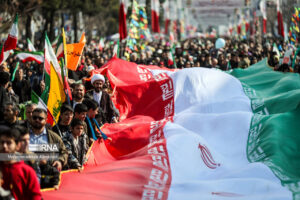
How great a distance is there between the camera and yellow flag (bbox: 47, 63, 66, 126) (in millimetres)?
7566

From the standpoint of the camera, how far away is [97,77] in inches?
399

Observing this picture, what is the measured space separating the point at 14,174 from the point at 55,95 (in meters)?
3.44

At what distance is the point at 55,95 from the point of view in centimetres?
779

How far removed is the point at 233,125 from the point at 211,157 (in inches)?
56.8

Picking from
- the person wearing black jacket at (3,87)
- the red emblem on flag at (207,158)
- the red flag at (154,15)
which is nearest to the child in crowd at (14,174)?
the red emblem on flag at (207,158)

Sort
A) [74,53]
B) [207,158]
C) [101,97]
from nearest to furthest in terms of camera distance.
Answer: [207,158] → [101,97] → [74,53]

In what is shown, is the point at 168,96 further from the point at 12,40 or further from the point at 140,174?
the point at 140,174

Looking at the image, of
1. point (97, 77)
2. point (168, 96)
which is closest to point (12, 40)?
point (97, 77)

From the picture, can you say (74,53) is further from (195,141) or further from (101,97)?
(195,141)

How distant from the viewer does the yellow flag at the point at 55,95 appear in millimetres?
7566

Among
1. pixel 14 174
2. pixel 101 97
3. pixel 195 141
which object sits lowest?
pixel 195 141
